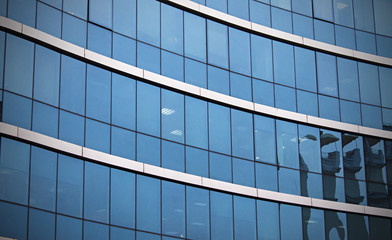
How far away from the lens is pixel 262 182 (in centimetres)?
3206

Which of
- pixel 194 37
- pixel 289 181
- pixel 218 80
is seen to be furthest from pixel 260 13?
pixel 289 181

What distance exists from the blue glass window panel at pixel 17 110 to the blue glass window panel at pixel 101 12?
553 cm

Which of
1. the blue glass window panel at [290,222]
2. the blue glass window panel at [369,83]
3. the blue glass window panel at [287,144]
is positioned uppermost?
the blue glass window panel at [369,83]

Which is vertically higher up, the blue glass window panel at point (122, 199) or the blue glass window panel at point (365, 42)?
the blue glass window panel at point (365, 42)

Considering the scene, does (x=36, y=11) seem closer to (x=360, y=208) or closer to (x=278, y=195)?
(x=278, y=195)

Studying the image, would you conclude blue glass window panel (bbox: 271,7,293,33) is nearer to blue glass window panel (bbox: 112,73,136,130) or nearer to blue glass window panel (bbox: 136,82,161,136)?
blue glass window panel (bbox: 136,82,161,136)

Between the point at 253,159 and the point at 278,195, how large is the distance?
6.90ft

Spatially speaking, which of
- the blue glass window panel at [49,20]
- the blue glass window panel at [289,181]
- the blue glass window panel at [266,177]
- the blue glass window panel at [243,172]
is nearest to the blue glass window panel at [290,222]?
the blue glass window panel at [289,181]

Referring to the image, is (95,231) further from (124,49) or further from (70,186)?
(124,49)

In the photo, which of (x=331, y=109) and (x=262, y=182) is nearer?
(x=262, y=182)

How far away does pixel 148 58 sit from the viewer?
3073 centimetres

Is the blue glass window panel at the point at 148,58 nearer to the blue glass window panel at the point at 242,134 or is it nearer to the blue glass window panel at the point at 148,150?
the blue glass window panel at the point at 148,150

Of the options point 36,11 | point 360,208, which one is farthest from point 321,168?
point 36,11

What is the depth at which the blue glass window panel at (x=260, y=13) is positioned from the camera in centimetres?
3492
